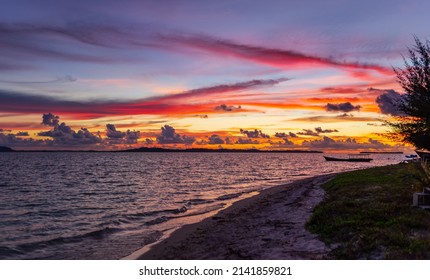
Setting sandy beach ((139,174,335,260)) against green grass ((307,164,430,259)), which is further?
sandy beach ((139,174,335,260))

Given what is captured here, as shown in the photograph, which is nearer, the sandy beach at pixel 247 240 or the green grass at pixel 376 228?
the green grass at pixel 376 228

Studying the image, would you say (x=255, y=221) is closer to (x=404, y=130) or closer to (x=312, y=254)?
(x=312, y=254)

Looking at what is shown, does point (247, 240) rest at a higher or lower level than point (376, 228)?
lower

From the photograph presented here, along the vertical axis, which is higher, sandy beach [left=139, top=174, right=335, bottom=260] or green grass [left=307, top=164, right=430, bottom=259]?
green grass [left=307, top=164, right=430, bottom=259]

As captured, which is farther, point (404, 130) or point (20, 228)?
point (404, 130)

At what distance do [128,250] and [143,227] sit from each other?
610 centimetres

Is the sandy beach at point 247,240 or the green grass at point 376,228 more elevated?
the green grass at point 376,228

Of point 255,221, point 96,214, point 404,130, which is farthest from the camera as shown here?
point 404,130

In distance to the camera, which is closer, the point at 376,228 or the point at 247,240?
the point at 376,228

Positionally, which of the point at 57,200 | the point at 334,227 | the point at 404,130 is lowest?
the point at 57,200

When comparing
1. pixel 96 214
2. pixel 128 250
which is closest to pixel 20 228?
pixel 96 214
